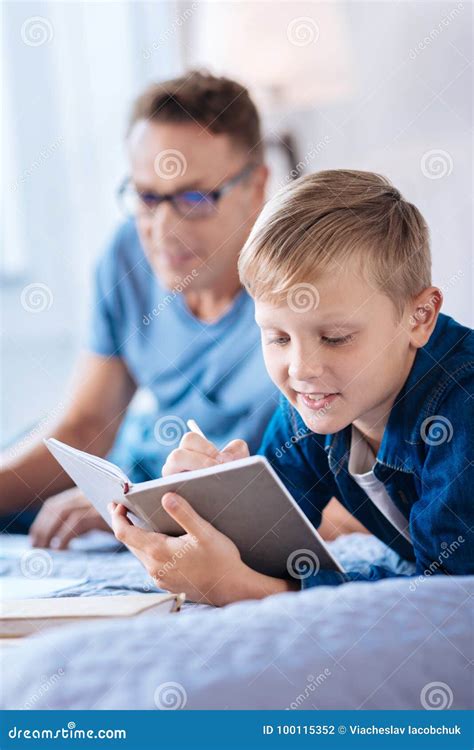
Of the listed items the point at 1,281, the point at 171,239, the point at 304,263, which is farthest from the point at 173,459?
the point at 1,281

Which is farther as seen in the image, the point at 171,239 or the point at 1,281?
the point at 1,281

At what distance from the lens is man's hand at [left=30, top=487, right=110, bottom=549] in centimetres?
149

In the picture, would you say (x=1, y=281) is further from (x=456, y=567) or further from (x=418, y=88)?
(x=456, y=567)

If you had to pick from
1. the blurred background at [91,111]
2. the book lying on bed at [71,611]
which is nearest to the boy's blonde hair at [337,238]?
the book lying on bed at [71,611]

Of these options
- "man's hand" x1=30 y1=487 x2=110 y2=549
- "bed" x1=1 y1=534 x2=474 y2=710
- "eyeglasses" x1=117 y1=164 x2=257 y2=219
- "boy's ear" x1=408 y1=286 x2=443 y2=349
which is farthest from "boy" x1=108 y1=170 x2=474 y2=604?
"eyeglasses" x1=117 y1=164 x2=257 y2=219

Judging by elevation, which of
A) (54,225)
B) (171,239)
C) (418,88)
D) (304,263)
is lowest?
(54,225)

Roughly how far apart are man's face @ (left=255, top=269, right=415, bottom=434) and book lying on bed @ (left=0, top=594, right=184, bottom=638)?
0.27m

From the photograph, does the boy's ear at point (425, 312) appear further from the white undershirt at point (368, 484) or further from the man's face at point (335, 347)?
the white undershirt at point (368, 484)

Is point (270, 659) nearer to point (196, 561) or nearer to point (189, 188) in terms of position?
point (196, 561)

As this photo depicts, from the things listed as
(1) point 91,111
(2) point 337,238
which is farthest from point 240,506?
(1) point 91,111

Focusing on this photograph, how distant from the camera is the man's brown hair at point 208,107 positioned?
5.53 feet

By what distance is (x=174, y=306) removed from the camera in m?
1.80

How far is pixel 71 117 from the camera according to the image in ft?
10.2
